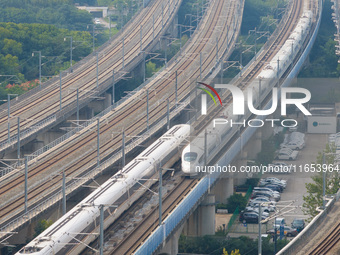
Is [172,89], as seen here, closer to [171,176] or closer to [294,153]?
[294,153]

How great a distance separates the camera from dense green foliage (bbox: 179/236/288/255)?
9088 cm

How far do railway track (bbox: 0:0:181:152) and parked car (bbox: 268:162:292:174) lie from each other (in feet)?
94.3

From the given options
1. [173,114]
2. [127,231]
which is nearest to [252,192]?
[173,114]

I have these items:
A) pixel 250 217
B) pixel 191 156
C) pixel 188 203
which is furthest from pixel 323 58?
pixel 188 203

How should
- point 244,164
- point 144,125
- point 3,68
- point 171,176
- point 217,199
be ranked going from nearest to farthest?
point 171,176, point 217,199, point 244,164, point 144,125, point 3,68

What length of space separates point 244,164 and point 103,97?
108 ft

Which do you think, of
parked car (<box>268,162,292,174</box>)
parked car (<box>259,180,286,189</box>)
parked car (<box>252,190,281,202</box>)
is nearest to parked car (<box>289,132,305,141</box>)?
parked car (<box>268,162,292,174</box>)

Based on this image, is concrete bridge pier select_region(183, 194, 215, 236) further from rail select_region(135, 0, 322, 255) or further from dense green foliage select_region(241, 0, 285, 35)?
dense green foliage select_region(241, 0, 285, 35)

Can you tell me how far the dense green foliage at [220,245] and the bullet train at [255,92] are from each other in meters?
9.00

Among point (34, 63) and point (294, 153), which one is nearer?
point (294, 153)

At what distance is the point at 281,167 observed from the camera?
119125mm

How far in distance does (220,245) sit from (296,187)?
23.6 meters

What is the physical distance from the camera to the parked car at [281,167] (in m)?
119

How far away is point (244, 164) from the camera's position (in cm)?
11788
